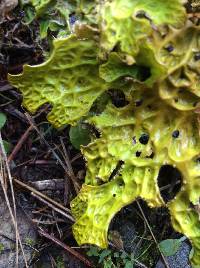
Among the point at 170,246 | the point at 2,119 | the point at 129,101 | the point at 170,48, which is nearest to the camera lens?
the point at 170,48

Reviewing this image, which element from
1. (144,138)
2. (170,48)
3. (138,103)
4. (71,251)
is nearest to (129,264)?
(71,251)

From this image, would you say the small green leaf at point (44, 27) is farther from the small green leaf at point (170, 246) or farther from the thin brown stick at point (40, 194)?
the small green leaf at point (170, 246)

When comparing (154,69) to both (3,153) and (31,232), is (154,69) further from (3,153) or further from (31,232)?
(31,232)

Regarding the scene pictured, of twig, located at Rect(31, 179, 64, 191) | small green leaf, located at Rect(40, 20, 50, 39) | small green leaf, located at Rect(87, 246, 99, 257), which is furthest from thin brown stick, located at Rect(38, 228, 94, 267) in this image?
small green leaf, located at Rect(40, 20, 50, 39)

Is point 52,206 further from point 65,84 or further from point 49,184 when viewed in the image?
point 65,84

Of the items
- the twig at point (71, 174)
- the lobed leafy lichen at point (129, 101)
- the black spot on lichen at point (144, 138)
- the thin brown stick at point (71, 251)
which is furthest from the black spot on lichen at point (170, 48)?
the thin brown stick at point (71, 251)

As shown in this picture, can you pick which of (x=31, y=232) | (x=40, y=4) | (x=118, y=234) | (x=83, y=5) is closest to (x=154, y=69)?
(x=83, y=5)
